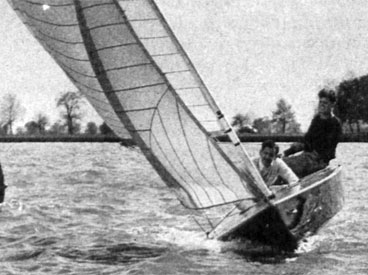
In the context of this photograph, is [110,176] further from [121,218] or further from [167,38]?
[167,38]

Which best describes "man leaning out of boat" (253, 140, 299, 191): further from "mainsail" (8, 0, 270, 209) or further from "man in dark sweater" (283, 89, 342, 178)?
"man in dark sweater" (283, 89, 342, 178)

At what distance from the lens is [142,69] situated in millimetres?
7445

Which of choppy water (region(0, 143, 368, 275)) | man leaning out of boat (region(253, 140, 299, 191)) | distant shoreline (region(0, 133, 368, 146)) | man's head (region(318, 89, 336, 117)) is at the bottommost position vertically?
distant shoreline (region(0, 133, 368, 146))

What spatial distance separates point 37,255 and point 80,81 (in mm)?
2206

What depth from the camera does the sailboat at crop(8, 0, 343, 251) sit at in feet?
24.3

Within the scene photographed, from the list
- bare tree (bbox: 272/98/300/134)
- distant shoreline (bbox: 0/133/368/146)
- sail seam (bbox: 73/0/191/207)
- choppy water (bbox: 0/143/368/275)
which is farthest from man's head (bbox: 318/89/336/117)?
bare tree (bbox: 272/98/300/134)

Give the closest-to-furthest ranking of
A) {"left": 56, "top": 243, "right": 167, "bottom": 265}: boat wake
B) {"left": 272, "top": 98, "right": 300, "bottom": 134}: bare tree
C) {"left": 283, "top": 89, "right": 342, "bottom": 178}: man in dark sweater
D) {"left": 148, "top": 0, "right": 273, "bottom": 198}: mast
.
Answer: {"left": 148, "top": 0, "right": 273, "bottom": 198}: mast < {"left": 56, "top": 243, "right": 167, "bottom": 265}: boat wake < {"left": 283, "top": 89, "right": 342, "bottom": 178}: man in dark sweater < {"left": 272, "top": 98, "right": 300, "bottom": 134}: bare tree

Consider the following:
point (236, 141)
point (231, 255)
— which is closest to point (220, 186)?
point (236, 141)

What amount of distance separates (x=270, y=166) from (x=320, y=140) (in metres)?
2.00

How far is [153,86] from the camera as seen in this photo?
754 centimetres

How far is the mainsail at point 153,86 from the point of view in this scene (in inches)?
291

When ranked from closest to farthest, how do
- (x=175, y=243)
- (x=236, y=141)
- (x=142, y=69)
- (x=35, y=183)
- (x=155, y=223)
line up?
(x=142, y=69), (x=236, y=141), (x=175, y=243), (x=155, y=223), (x=35, y=183)

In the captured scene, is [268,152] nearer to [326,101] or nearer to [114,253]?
[326,101]

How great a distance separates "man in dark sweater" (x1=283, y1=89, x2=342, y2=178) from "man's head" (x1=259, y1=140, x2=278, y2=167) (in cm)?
169
